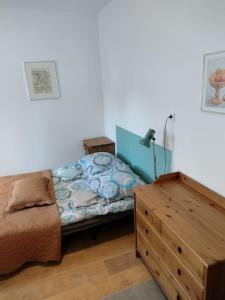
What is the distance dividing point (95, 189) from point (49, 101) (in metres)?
1.74

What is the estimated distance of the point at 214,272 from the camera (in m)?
1.08

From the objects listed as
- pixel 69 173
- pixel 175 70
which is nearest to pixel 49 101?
pixel 69 173

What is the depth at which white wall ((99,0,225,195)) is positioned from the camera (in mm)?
1507

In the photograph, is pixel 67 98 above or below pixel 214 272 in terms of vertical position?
above

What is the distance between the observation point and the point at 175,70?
183 cm

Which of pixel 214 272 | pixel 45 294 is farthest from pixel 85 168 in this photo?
pixel 214 272

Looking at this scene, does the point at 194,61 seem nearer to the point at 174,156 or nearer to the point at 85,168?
the point at 174,156

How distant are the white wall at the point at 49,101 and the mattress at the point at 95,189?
88 cm

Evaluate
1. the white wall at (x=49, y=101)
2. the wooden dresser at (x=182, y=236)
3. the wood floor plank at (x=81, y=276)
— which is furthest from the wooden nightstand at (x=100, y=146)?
the wooden dresser at (x=182, y=236)

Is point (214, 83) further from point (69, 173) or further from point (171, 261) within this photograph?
point (69, 173)

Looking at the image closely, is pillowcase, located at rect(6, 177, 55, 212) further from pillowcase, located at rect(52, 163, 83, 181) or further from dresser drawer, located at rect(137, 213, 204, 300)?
dresser drawer, located at rect(137, 213, 204, 300)

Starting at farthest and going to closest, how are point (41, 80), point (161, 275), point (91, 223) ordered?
point (41, 80), point (91, 223), point (161, 275)

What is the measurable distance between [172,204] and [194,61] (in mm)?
1044

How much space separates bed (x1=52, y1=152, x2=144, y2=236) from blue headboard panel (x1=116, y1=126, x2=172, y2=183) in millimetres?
178
